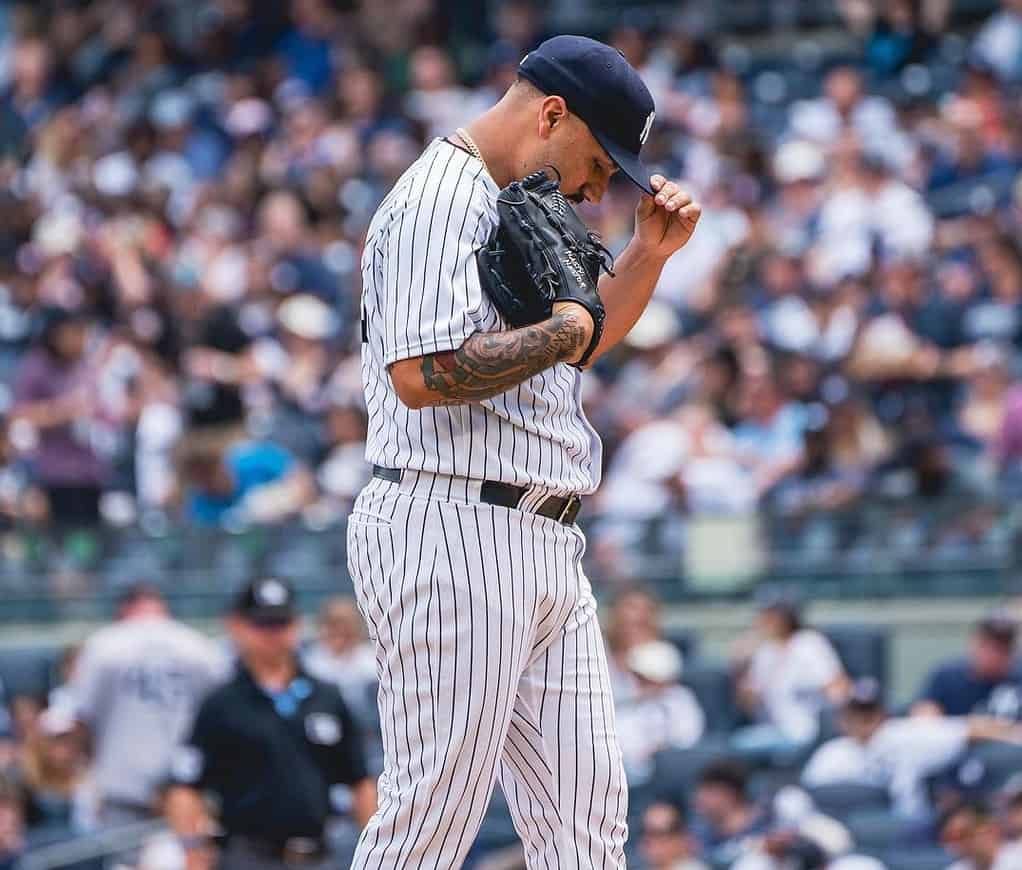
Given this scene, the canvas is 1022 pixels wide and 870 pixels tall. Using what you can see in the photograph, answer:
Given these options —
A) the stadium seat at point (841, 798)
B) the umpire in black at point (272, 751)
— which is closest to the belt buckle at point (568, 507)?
the umpire in black at point (272, 751)

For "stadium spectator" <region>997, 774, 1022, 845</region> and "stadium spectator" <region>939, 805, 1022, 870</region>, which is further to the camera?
"stadium spectator" <region>997, 774, 1022, 845</region>

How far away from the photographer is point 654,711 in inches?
339

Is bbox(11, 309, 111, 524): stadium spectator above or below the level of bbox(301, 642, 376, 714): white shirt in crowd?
above

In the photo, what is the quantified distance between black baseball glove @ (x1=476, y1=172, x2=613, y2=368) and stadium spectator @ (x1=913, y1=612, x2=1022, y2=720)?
4735mm

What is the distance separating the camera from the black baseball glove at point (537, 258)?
11.7 ft

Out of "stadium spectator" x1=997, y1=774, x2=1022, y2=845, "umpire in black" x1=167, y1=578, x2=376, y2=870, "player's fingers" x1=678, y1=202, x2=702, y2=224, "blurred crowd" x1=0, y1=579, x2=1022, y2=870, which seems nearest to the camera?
"player's fingers" x1=678, y1=202, x2=702, y2=224

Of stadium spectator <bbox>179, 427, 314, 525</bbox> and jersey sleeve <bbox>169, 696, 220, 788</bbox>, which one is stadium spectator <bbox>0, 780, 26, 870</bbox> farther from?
stadium spectator <bbox>179, 427, 314, 525</bbox>

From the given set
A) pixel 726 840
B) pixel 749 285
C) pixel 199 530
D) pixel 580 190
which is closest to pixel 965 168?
pixel 749 285

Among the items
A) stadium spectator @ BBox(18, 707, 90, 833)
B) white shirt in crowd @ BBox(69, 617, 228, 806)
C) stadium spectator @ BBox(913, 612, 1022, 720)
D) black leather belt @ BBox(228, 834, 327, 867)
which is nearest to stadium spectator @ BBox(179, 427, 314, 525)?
stadium spectator @ BBox(18, 707, 90, 833)

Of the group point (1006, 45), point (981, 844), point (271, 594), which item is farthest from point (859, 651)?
point (1006, 45)

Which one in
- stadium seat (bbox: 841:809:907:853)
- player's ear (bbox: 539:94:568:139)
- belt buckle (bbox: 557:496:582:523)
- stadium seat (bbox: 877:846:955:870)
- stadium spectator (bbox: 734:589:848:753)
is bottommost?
stadium seat (bbox: 877:846:955:870)

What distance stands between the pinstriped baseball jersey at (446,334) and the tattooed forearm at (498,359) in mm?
28

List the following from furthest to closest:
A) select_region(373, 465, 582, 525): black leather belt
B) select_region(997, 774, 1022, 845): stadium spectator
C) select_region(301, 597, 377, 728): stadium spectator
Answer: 1. select_region(301, 597, 377, 728): stadium spectator
2. select_region(997, 774, 1022, 845): stadium spectator
3. select_region(373, 465, 582, 525): black leather belt

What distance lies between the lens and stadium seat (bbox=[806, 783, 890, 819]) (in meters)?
7.66
